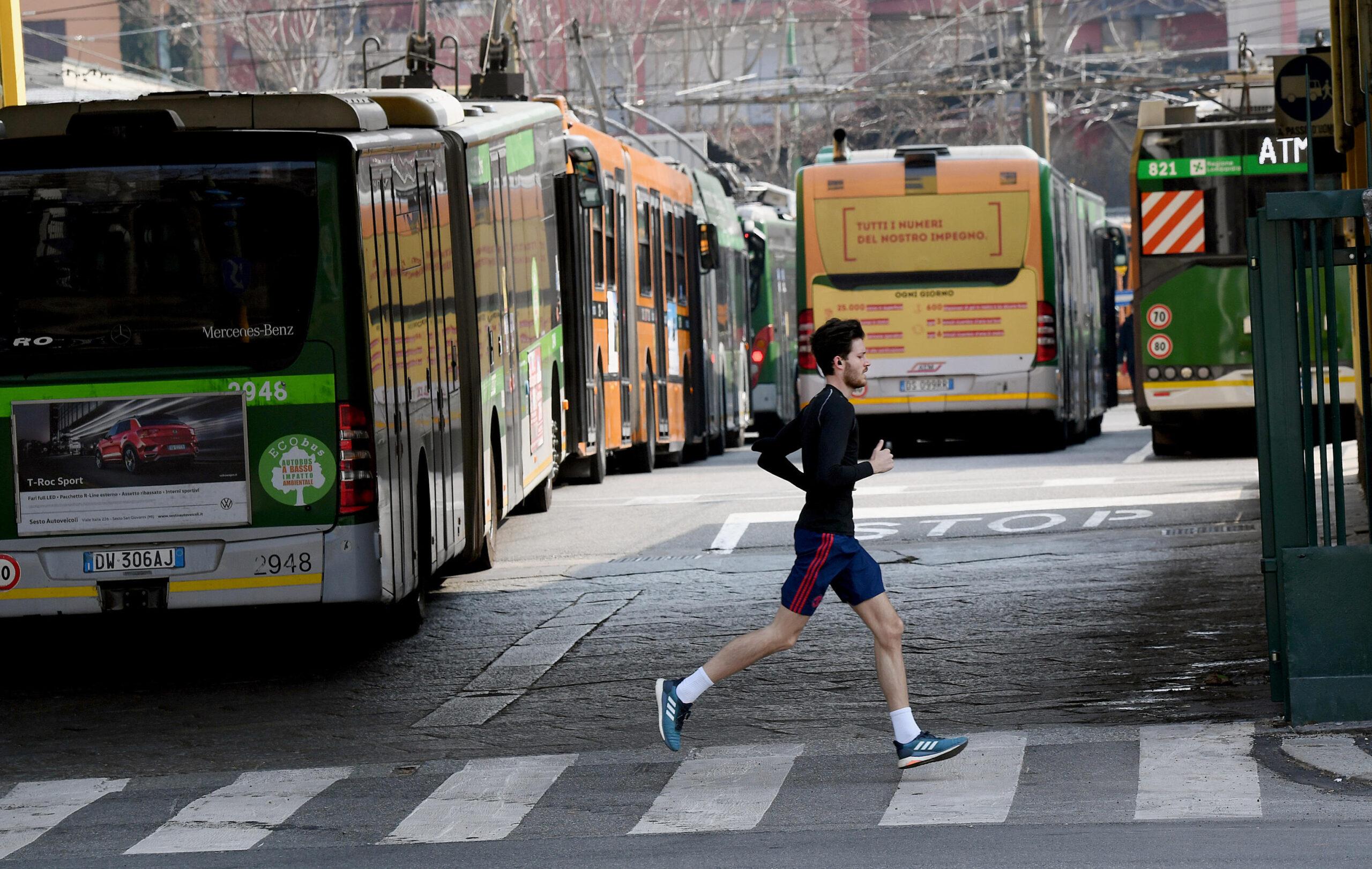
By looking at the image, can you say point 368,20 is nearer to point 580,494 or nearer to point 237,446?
point 580,494

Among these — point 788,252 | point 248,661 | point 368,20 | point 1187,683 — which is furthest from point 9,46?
point 368,20

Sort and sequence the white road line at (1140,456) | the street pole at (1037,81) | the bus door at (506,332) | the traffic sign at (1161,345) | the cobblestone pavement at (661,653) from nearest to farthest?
the cobblestone pavement at (661,653), the bus door at (506,332), the traffic sign at (1161,345), the white road line at (1140,456), the street pole at (1037,81)

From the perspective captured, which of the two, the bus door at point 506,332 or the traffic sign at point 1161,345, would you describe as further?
the traffic sign at point 1161,345

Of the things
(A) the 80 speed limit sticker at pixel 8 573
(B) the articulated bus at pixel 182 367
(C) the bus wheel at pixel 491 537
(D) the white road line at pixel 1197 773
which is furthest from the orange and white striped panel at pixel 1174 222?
(A) the 80 speed limit sticker at pixel 8 573

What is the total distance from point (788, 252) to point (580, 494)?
59.4ft

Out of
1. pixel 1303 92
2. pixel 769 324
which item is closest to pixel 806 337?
pixel 1303 92

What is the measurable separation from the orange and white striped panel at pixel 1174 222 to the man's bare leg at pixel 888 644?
14856 mm

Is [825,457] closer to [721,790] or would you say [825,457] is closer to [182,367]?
[721,790]

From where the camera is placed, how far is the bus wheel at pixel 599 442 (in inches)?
834

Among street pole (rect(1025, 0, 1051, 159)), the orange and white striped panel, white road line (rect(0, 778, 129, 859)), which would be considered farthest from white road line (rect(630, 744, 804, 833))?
street pole (rect(1025, 0, 1051, 159))

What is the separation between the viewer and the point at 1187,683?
10000 millimetres

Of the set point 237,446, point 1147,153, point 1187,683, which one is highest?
point 1147,153

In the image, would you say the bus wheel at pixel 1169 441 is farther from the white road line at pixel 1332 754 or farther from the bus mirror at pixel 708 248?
A: the white road line at pixel 1332 754

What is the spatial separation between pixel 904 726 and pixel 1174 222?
49.8 feet
